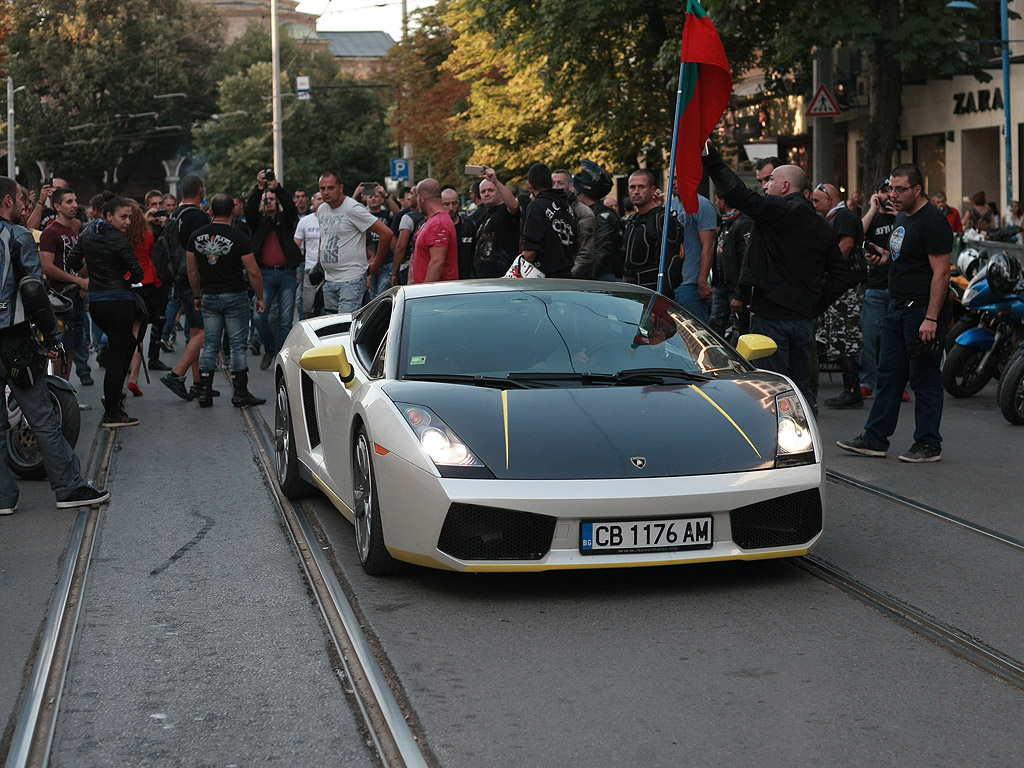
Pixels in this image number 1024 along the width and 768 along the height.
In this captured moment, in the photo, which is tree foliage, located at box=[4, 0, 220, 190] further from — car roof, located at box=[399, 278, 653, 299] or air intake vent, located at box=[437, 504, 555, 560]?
air intake vent, located at box=[437, 504, 555, 560]

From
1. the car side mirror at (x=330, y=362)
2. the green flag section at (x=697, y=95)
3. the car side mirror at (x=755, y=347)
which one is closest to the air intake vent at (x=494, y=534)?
the car side mirror at (x=330, y=362)

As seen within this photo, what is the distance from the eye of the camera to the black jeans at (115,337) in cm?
1161

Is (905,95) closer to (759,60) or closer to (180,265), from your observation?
(759,60)

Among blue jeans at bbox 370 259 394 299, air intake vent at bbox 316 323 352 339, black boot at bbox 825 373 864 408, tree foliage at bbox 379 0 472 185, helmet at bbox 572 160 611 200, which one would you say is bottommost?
black boot at bbox 825 373 864 408

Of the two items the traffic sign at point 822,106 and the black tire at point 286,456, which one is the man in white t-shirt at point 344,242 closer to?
the black tire at point 286,456

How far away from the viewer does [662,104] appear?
32.3 meters

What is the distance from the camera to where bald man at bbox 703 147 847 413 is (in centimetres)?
905

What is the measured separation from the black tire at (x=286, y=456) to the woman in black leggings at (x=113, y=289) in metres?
3.20

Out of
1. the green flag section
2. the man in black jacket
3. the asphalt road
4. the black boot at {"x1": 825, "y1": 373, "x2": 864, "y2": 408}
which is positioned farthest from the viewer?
the man in black jacket

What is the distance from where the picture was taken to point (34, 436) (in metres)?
9.30

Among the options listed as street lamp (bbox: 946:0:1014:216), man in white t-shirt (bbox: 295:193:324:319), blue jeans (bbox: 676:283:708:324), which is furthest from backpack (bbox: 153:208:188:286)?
street lamp (bbox: 946:0:1014:216)

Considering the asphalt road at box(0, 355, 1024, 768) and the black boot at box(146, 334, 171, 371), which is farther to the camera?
the black boot at box(146, 334, 171, 371)

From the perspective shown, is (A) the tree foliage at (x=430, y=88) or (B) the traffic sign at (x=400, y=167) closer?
(B) the traffic sign at (x=400, y=167)

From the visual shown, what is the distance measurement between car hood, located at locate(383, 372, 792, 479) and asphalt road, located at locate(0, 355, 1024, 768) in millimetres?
529
